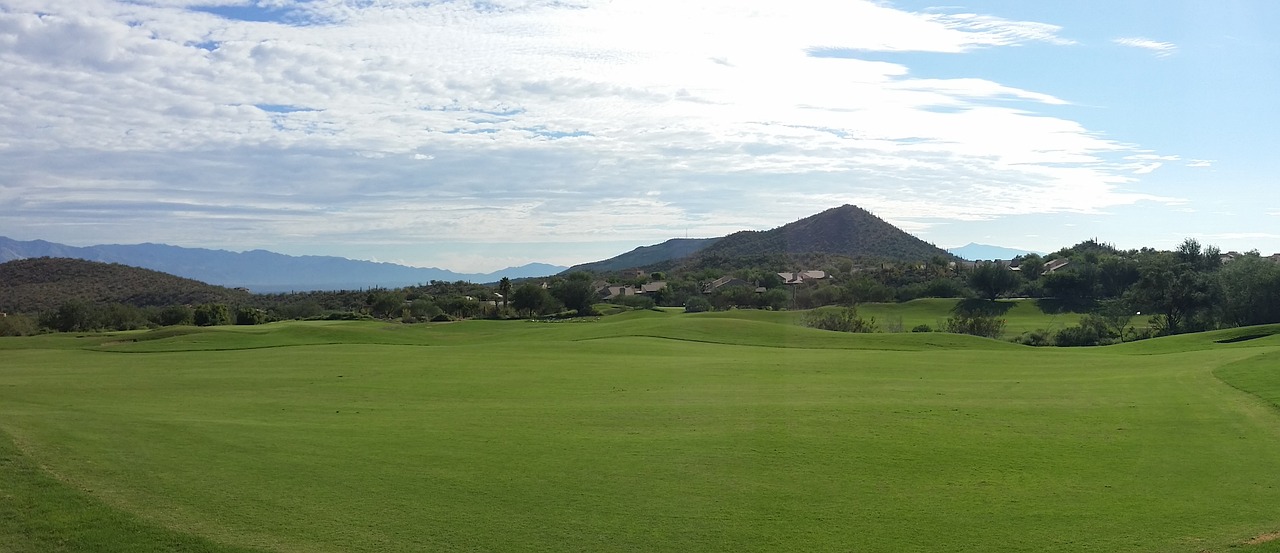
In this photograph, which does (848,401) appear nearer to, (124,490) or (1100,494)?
(1100,494)

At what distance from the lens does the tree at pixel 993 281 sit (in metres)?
104

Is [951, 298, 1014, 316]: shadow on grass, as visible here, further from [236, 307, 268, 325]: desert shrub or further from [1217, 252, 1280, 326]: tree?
[236, 307, 268, 325]: desert shrub

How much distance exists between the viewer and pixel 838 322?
6569 cm

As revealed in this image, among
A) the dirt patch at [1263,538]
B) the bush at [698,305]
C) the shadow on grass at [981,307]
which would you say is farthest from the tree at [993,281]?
the dirt patch at [1263,538]

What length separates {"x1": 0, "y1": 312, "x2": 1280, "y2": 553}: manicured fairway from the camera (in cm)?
1073

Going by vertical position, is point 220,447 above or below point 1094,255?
below

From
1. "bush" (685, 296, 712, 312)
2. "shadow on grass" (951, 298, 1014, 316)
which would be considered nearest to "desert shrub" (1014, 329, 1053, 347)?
"shadow on grass" (951, 298, 1014, 316)

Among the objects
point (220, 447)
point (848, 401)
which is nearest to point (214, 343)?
point (220, 447)

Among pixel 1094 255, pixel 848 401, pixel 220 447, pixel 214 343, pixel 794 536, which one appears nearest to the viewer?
pixel 794 536

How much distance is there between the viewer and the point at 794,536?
1059cm

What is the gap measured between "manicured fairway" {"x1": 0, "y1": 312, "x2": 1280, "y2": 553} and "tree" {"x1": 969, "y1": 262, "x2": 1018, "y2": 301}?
80818 millimetres

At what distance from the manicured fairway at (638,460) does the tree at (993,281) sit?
80818mm

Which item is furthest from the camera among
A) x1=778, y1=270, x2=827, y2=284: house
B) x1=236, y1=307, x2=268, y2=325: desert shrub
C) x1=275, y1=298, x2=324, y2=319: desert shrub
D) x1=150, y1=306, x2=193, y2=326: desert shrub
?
x1=778, y1=270, x2=827, y2=284: house

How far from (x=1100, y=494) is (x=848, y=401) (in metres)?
8.09
